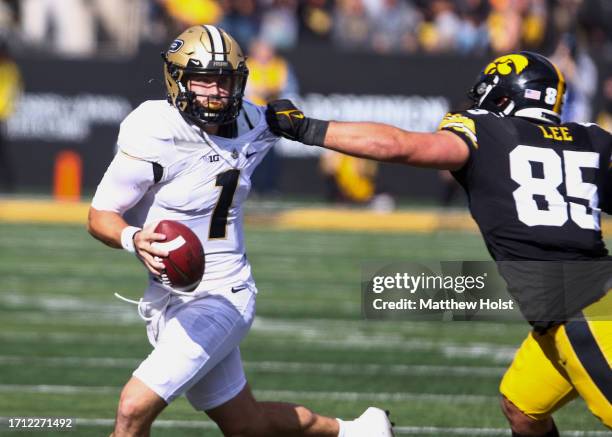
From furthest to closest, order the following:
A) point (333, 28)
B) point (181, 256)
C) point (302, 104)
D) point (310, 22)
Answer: point (310, 22) < point (333, 28) < point (302, 104) < point (181, 256)

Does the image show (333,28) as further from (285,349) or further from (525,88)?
(525,88)

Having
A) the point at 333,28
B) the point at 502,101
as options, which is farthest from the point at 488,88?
the point at 333,28

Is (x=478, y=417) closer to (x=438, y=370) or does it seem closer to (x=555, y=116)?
(x=438, y=370)

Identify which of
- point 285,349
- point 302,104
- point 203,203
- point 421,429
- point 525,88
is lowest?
point 302,104

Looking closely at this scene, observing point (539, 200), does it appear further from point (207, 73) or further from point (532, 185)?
point (207, 73)

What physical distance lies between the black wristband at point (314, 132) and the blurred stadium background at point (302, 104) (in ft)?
15.2

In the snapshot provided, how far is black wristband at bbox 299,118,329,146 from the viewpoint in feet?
15.3

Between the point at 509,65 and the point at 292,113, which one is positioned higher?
the point at 509,65

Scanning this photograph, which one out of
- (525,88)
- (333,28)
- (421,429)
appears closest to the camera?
(525,88)

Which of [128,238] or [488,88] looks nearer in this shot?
[128,238]

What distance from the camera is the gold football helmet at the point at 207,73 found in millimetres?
4969

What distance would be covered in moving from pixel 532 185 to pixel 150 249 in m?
1.33

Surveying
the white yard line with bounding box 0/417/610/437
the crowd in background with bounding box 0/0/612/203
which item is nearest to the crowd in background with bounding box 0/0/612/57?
the crowd in background with bounding box 0/0/612/203

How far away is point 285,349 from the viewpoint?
8430 millimetres
